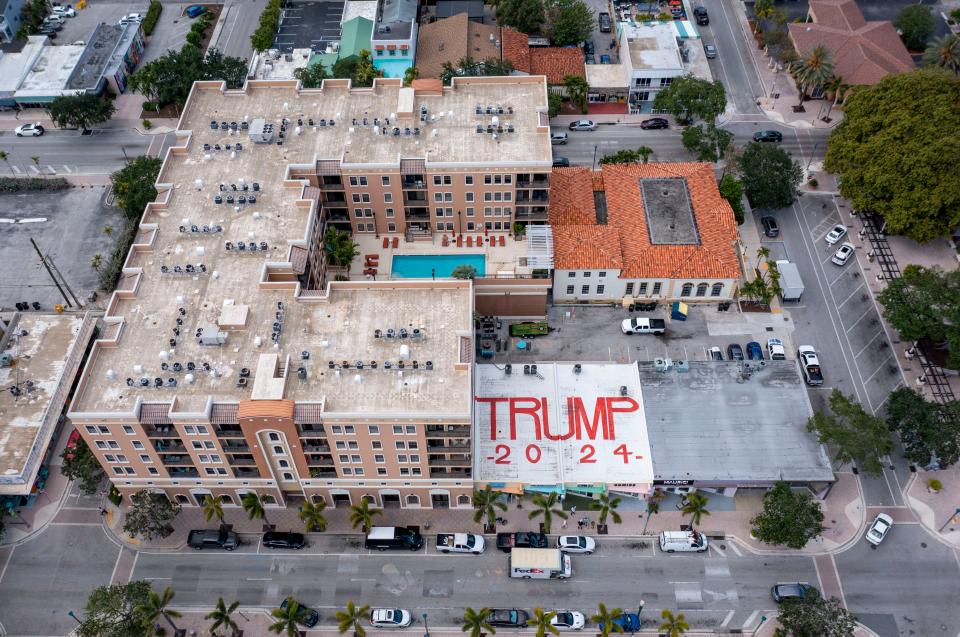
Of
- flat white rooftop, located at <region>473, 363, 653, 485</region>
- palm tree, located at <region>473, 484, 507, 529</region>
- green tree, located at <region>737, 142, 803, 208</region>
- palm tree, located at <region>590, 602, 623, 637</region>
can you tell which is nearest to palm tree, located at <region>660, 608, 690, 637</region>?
palm tree, located at <region>590, 602, 623, 637</region>

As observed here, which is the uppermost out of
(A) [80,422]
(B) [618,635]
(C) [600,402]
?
(A) [80,422]

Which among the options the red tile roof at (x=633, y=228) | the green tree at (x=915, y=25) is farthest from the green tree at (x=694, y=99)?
the green tree at (x=915, y=25)

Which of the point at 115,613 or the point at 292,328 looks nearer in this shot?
the point at 115,613

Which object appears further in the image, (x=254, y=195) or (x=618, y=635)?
(x=254, y=195)

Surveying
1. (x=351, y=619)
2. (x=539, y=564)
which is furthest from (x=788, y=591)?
(x=351, y=619)

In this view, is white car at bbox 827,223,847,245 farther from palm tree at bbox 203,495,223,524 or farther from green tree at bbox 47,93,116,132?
green tree at bbox 47,93,116,132

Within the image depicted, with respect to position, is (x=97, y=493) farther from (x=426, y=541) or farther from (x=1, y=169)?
(x=1, y=169)

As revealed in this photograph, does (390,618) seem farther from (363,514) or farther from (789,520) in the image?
(789,520)

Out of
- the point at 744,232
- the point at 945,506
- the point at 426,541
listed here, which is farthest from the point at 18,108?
the point at 945,506
